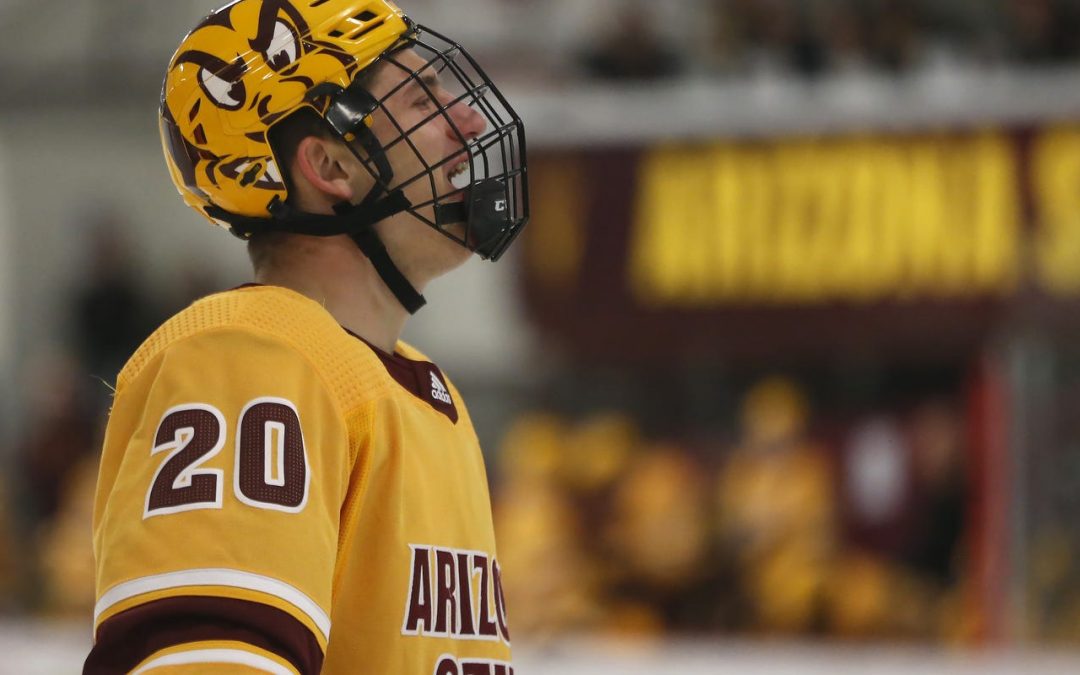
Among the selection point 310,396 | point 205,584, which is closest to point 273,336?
point 310,396

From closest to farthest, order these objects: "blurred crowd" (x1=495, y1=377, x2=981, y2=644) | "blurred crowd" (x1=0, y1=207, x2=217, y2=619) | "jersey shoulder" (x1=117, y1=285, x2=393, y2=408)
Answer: "jersey shoulder" (x1=117, y1=285, x2=393, y2=408) → "blurred crowd" (x1=495, y1=377, x2=981, y2=644) → "blurred crowd" (x1=0, y1=207, x2=217, y2=619)

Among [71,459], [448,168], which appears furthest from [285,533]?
[71,459]

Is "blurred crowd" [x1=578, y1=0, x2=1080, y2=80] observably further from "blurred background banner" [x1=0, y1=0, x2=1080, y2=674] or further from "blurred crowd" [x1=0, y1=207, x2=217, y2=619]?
"blurred crowd" [x1=0, y1=207, x2=217, y2=619]

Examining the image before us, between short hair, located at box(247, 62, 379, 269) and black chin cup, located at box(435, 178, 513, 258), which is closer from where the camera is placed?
short hair, located at box(247, 62, 379, 269)

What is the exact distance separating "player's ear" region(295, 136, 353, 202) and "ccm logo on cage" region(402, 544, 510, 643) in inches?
17.7

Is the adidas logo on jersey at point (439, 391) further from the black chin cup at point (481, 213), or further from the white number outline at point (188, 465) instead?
the white number outline at point (188, 465)

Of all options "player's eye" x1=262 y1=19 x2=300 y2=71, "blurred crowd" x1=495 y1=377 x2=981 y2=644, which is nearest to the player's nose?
"player's eye" x1=262 y1=19 x2=300 y2=71

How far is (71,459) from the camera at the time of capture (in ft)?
28.6

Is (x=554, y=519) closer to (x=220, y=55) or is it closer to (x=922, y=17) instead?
(x=922, y=17)

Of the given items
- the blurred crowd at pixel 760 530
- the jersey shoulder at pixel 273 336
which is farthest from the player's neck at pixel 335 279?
the blurred crowd at pixel 760 530

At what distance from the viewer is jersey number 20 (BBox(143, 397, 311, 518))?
1.58 metres

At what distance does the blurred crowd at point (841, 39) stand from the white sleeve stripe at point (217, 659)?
20.8 feet

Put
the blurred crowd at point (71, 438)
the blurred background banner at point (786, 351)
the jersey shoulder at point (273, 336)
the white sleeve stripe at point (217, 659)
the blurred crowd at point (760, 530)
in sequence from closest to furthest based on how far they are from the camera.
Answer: the white sleeve stripe at point (217, 659)
the jersey shoulder at point (273, 336)
the blurred background banner at point (786, 351)
the blurred crowd at point (760, 530)
the blurred crowd at point (71, 438)

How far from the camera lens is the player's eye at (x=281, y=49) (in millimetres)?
1835
